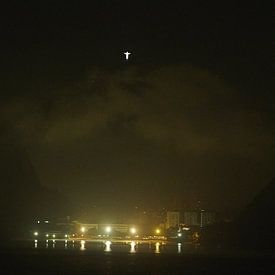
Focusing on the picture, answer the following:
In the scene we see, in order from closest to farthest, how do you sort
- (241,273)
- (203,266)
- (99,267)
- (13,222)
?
(241,273) < (99,267) < (203,266) < (13,222)

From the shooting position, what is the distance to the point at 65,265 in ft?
163

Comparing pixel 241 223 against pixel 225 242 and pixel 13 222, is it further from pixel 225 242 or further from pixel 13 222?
pixel 13 222

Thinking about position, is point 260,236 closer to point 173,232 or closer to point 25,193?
point 173,232

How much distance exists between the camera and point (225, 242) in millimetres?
124812

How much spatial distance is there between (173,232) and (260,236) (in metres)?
68.0

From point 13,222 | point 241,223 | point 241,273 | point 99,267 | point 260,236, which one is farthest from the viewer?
point 13,222

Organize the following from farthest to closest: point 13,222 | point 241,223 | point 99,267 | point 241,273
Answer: point 13,222, point 241,223, point 99,267, point 241,273

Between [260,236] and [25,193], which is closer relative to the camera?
[260,236]

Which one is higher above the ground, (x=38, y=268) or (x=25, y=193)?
(x=25, y=193)

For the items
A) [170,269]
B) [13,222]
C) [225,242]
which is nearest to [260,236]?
[225,242]

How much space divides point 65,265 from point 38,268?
2859 millimetres

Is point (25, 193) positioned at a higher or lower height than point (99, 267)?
higher

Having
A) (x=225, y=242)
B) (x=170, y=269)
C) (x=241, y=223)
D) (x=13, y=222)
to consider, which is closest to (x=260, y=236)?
(x=225, y=242)

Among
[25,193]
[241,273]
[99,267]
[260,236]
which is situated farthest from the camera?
[25,193]
